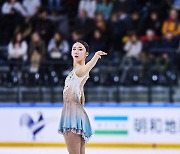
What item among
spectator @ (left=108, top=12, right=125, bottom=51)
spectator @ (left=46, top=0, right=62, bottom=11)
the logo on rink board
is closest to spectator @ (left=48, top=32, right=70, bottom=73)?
spectator @ (left=108, top=12, right=125, bottom=51)

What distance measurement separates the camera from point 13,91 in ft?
37.4

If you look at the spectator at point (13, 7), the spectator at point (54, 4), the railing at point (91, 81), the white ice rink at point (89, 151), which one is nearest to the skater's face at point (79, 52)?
the white ice rink at point (89, 151)

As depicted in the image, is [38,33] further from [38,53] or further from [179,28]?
[179,28]

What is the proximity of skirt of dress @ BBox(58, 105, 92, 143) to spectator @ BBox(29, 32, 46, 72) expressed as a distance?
18.7 ft

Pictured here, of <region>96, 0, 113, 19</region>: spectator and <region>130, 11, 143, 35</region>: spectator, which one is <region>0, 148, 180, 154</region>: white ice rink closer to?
<region>130, 11, 143, 35</region>: spectator

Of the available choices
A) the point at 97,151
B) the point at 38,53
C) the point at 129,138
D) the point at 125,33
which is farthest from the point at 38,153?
the point at 125,33

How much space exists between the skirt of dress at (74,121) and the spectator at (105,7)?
23.5 ft

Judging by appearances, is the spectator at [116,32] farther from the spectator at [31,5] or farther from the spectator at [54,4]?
the spectator at [31,5]

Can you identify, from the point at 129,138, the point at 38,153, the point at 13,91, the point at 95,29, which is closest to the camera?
the point at 38,153

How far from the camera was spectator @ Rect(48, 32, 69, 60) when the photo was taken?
1189 centimetres

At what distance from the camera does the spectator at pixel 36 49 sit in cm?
1188

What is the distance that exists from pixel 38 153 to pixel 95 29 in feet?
11.1

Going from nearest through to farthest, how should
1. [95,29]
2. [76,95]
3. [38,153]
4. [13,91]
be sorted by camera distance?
[76,95] < [38,153] < [13,91] < [95,29]

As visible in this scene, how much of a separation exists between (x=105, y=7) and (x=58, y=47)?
1.61 m
